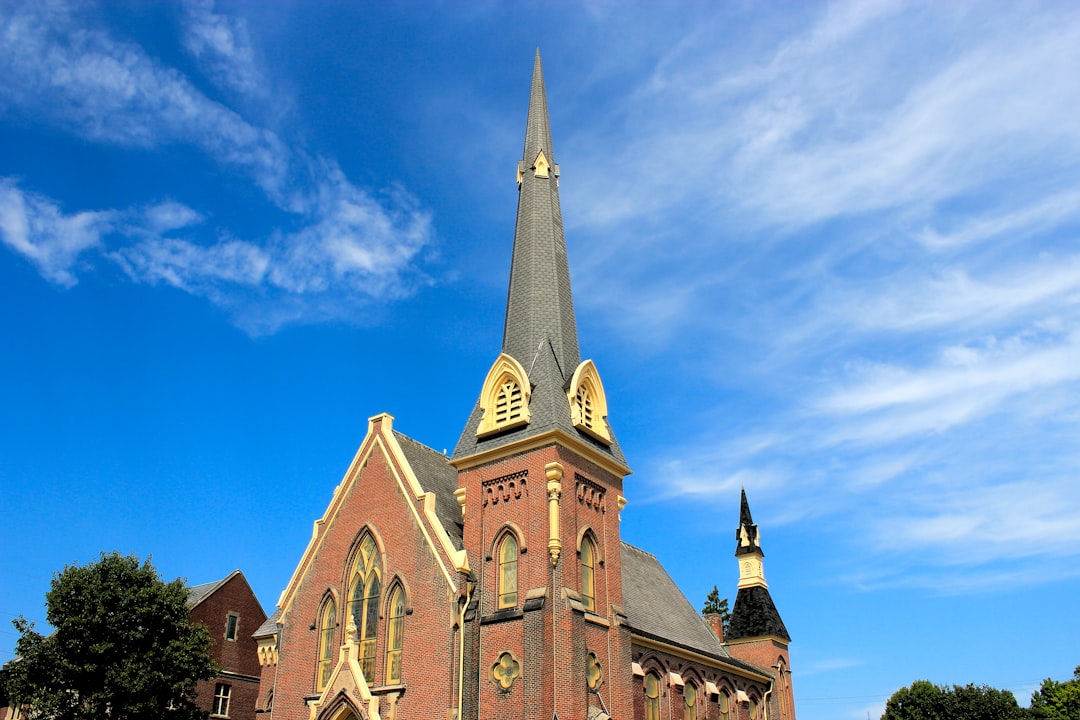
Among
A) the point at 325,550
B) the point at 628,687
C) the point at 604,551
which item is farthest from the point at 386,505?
the point at 628,687

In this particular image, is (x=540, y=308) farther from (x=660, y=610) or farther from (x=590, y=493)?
(x=660, y=610)

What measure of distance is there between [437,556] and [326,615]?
6.10 meters

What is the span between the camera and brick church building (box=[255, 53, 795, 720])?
1168 inches

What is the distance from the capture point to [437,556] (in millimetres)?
31859

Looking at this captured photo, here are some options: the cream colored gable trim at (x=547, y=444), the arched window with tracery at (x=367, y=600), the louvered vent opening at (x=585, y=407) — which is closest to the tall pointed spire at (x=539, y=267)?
the louvered vent opening at (x=585, y=407)

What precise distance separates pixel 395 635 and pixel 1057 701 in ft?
194

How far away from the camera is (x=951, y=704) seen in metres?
65.1

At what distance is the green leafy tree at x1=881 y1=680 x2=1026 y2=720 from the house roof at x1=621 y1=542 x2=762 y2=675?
85.3ft

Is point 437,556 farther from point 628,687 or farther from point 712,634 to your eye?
point 712,634

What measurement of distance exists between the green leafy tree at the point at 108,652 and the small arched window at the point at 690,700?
20.4 m

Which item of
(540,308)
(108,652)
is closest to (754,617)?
(540,308)

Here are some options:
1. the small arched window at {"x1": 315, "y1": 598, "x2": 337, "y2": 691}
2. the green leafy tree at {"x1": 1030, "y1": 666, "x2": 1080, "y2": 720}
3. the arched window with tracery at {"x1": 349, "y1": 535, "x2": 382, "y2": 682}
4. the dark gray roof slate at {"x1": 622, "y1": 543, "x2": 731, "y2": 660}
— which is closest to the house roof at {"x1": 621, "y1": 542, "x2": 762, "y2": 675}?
the dark gray roof slate at {"x1": 622, "y1": 543, "x2": 731, "y2": 660}

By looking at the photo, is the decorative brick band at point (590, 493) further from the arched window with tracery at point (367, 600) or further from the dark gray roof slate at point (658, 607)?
the arched window with tracery at point (367, 600)

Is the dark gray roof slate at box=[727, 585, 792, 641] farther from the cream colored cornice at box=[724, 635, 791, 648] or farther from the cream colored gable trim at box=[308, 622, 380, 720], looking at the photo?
the cream colored gable trim at box=[308, 622, 380, 720]
